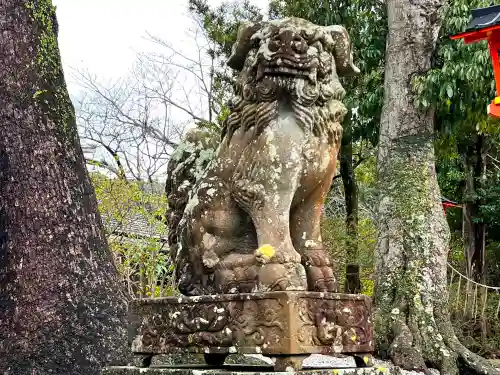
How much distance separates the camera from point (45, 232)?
15.7ft

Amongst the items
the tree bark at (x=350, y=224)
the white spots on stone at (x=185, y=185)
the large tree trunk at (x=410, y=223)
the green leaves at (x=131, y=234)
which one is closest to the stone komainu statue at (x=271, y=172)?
the white spots on stone at (x=185, y=185)

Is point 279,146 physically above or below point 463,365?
above

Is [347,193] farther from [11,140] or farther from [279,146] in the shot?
[279,146]

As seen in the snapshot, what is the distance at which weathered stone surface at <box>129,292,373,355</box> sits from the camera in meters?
2.43

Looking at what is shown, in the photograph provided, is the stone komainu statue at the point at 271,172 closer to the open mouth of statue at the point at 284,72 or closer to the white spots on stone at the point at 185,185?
the open mouth of statue at the point at 284,72

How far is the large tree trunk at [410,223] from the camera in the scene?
229 inches

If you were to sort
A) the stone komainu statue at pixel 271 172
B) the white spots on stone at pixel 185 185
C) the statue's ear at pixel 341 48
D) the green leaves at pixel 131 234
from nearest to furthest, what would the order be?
the stone komainu statue at pixel 271 172 → the statue's ear at pixel 341 48 → the white spots on stone at pixel 185 185 → the green leaves at pixel 131 234

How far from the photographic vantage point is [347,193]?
1255 centimetres

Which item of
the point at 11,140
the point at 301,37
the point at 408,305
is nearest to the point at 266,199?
the point at 301,37

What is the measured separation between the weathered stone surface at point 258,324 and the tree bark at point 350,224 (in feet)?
26.7

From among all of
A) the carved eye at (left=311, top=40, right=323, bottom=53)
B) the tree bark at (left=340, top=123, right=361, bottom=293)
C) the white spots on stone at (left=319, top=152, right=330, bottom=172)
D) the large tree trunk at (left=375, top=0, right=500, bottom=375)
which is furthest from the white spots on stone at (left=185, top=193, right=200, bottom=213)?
the tree bark at (left=340, top=123, right=361, bottom=293)

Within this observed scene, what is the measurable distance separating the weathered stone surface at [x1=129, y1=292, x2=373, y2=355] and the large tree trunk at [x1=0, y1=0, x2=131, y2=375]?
6.35 ft

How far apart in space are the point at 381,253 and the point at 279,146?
392cm

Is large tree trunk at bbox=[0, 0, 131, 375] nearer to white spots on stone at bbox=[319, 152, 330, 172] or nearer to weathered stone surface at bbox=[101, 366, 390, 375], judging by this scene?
weathered stone surface at bbox=[101, 366, 390, 375]
